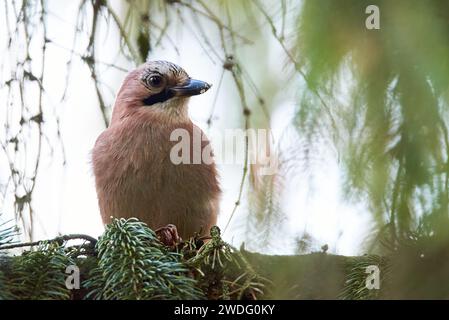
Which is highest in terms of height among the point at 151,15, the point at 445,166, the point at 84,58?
the point at 151,15

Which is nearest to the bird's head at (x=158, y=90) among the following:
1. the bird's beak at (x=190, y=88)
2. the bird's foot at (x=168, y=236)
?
the bird's beak at (x=190, y=88)

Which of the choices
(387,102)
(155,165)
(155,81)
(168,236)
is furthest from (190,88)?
(387,102)

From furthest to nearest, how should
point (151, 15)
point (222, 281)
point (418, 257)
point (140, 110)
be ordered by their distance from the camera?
point (140, 110) < point (151, 15) < point (222, 281) < point (418, 257)

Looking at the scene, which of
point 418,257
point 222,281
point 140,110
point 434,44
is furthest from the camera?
point 140,110

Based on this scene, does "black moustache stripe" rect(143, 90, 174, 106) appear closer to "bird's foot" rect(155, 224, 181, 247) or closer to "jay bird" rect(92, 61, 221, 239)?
"jay bird" rect(92, 61, 221, 239)

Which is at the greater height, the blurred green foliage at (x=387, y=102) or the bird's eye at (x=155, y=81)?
the bird's eye at (x=155, y=81)

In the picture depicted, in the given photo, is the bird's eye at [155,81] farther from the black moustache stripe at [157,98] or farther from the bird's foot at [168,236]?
the bird's foot at [168,236]

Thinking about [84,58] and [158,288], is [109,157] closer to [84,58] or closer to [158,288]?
[84,58]

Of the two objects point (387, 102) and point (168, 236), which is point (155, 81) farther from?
point (387, 102)

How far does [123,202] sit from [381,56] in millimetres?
1719

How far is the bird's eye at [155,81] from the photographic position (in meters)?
3.60

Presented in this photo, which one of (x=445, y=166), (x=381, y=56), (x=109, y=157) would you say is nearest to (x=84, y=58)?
(x=109, y=157)

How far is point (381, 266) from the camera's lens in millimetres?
2066

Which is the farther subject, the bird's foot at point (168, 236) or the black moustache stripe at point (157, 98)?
the black moustache stripe at point (157, 98)
